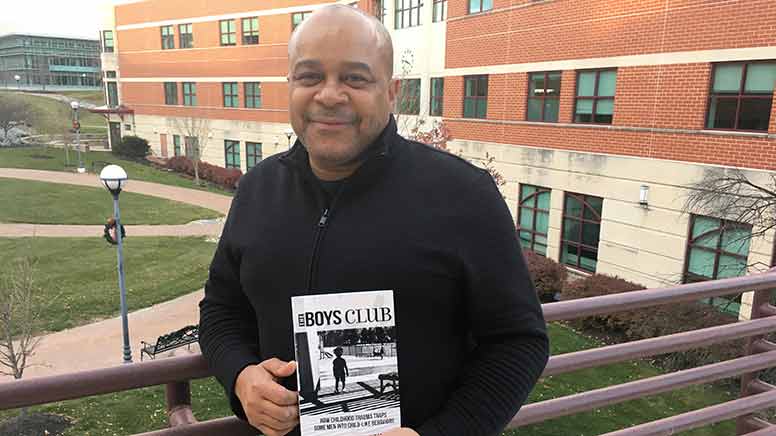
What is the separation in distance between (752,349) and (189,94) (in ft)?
130

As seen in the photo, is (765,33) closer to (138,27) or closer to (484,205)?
(484,205)

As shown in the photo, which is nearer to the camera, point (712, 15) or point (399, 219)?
point (399, 219)

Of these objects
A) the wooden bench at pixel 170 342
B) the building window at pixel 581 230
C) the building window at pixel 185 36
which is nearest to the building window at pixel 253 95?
the building window at pixel 185 36

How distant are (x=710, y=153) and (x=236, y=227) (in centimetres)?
1295

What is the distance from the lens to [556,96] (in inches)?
617

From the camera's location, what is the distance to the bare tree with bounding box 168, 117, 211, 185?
36.1 metres

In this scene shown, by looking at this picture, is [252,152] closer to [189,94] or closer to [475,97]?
[189,94]

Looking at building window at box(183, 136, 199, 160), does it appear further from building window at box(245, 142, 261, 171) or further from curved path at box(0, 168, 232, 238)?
building window at box(245, 142, 261, 171)

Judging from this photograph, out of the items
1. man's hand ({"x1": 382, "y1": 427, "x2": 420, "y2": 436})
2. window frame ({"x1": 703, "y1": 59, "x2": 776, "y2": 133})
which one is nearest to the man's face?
man's hand ({"x1": 382, "y1": 427, "x2": 420, "y2": 436})

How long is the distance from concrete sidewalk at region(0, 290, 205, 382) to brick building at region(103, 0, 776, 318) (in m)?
8.65

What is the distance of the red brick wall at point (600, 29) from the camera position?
11.7 meters

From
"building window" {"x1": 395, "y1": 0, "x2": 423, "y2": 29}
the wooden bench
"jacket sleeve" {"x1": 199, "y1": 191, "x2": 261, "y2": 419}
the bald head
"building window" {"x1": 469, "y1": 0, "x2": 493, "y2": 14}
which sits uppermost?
"building window" {"x1": 395, "y1": 0, "x2": 423, "y2": 29}

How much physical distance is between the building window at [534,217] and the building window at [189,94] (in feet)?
90.9

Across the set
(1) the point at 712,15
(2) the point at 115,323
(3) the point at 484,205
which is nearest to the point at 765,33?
(1) the point at 712,15
